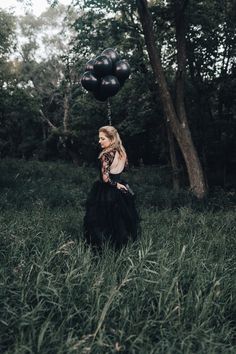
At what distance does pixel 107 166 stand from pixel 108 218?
0.76 metres

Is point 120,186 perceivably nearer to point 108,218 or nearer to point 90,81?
point 108,218

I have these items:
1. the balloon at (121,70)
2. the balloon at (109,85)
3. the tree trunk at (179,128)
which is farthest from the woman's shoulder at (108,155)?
the tree trunk at (179,128)

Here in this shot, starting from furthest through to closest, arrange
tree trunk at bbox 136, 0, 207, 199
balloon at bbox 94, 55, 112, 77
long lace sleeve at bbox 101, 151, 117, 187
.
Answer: tree trunk at bbox 136, 0, 207, 199
balloon at bbox 94, 55, 112, 77
long lace sleeve at bbox 101, 151, 117, 187

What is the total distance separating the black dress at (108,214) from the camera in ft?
17.8

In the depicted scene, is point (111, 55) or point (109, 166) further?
point (111, 55)

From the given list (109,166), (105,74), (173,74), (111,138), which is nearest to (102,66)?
(105,74)

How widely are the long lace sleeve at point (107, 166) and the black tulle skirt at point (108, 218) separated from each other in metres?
0.12

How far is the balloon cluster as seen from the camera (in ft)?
21.3

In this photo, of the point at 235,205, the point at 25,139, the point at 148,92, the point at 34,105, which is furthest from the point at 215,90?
the point at 25,139

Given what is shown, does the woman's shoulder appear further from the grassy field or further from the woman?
the grassy field


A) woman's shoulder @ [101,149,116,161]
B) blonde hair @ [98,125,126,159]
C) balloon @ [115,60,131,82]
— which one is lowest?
woman's shoulder @ [101,149,116,161]

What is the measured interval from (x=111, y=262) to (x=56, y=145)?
28493 mm

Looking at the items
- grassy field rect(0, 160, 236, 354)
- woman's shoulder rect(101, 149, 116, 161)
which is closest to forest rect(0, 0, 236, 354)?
grassy field rect(0, 160, 236, 354)

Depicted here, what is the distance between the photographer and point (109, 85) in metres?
6.51
